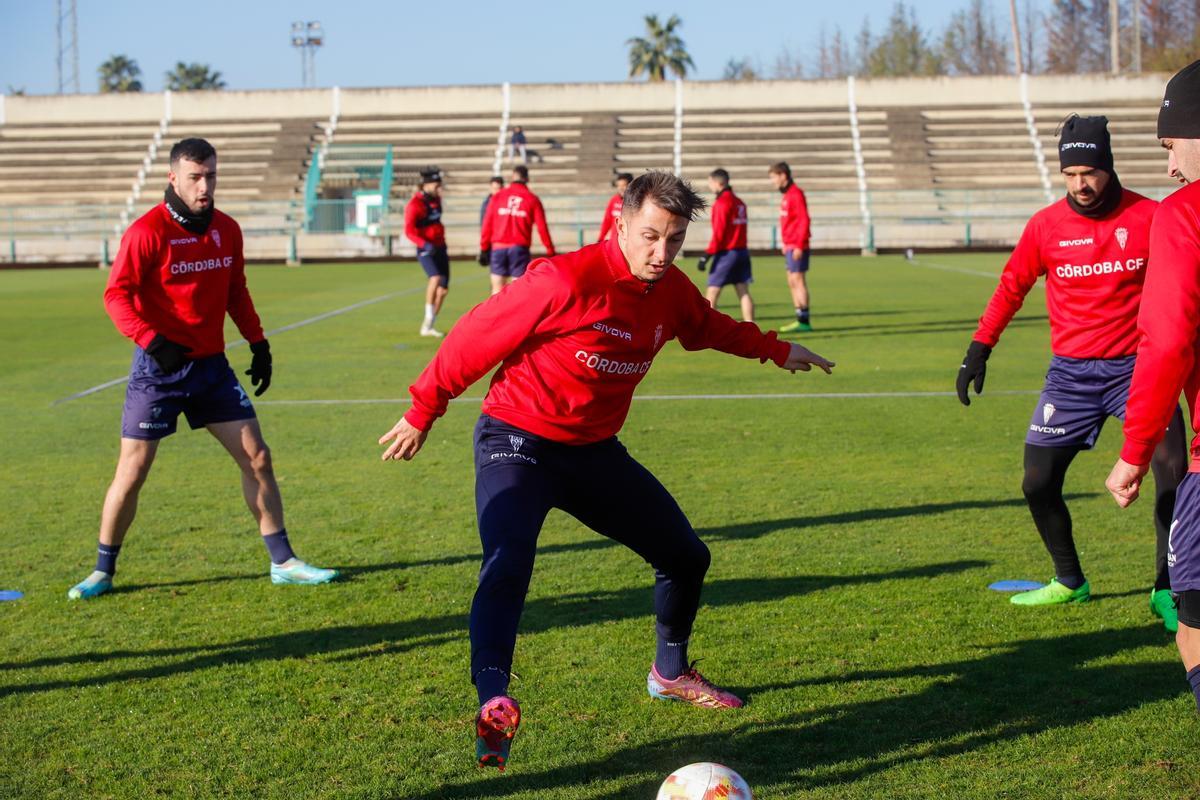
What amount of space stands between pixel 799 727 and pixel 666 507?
89cm

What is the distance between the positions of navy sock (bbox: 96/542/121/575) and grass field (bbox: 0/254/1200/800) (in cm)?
13

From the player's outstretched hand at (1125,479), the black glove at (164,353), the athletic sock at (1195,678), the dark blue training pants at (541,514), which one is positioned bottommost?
the athletic sock at (1195,678)

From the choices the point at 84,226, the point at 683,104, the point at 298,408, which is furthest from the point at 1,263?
the point at 298,408

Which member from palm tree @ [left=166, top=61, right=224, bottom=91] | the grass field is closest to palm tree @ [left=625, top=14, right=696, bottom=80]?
palm tree @ [left=166, top=61, right=224, bottom=91]

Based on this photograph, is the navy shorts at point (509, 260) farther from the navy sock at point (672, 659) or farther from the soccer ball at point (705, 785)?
the soccer ball at point (705, 785)

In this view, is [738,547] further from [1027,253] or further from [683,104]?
[683,104]

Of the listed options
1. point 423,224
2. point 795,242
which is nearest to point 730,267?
point 795,242

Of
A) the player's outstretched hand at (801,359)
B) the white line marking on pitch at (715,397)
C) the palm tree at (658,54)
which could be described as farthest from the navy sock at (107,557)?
the palm tree at (658,54)

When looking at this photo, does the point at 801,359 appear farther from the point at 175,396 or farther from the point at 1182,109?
the point at 175,396

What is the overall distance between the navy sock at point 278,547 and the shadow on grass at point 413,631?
92cm

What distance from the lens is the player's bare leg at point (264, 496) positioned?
657 centimetres

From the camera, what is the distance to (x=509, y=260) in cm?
1906

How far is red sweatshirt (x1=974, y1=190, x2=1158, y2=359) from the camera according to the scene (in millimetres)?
A: 5828

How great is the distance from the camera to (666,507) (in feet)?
15.0
